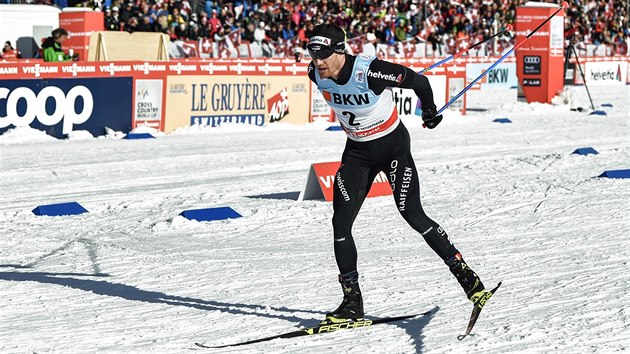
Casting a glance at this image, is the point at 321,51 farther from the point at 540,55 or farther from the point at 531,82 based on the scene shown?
the point at 531,82

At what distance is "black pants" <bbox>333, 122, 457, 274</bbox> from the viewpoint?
612 cm

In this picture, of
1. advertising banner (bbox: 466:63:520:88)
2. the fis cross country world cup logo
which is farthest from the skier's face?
advertising banner (bbox: 466:63:520:88)

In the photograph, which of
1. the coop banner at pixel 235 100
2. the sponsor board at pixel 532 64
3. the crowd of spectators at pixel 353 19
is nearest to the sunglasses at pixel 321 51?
the coop banner at pixel 235 100

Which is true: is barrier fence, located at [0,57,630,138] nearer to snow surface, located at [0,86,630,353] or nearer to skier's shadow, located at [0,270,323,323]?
snow surface, located at [0,86,630,353]

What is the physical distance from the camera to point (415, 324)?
624 cm

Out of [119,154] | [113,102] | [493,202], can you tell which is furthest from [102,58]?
[493,202]

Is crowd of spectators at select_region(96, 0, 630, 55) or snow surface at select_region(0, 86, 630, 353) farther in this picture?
crowd of spectators at select_region(96, 0, 630, 55)

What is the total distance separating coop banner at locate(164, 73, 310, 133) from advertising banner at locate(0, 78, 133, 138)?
37.0 inches

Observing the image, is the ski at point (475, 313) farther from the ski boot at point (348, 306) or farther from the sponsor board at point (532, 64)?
the sponsor board at point (532, 64)

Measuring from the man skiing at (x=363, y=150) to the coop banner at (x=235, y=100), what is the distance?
40.2ft

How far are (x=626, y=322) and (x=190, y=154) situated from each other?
10.3 meters

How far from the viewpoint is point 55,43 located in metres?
18.8

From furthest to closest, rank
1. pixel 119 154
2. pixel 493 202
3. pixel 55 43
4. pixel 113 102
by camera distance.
A: 1. pixel 55 43
2. pixel 113 102
3. pixel 119 154
4. pixel 493 202

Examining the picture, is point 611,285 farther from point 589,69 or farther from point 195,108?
point 589,69
